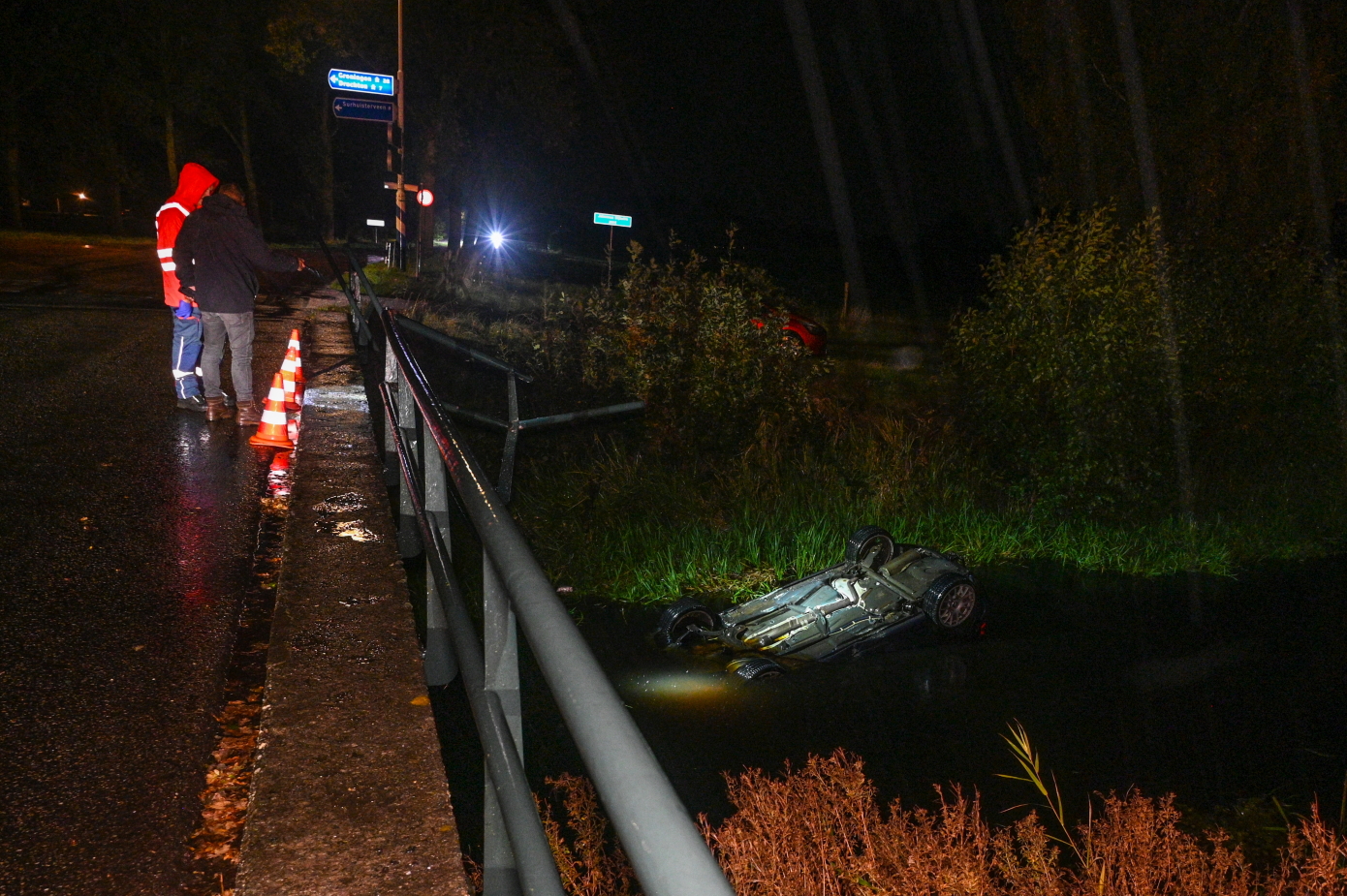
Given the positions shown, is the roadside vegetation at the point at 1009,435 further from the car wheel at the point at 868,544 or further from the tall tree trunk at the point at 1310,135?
the tall tree trunk at the point at 1310,135

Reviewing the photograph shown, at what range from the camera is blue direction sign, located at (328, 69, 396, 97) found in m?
21.3

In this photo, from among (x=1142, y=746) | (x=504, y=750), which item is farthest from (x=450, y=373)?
(x=504, y=750)

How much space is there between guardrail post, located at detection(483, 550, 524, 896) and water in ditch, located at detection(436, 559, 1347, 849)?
1879mm

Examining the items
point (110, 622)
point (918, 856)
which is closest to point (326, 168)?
point (110, 622)

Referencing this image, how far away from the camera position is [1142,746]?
538cm

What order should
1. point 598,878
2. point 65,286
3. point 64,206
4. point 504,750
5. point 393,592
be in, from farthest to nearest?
point 64,206
point 65,286
point 393,592
point 598,878
point 504,750

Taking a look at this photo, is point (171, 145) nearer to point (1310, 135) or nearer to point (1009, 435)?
point (1310, 135)

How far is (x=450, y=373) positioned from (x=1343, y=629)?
376 inches

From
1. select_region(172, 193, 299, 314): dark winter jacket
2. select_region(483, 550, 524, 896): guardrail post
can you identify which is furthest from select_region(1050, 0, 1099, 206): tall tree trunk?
select_region(483, 550, 524, 896): guardrail post

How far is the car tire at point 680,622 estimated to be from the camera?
6.06 meters

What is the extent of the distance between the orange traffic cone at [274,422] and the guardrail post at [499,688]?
5656 mm

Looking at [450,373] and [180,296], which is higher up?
[180,296]

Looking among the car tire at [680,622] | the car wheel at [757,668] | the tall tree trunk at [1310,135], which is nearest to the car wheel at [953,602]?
the car wheel at [757,668]

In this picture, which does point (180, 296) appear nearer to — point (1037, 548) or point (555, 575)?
point (555, 575)
